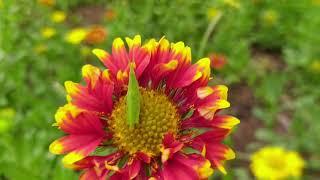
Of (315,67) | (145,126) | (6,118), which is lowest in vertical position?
(315,67)

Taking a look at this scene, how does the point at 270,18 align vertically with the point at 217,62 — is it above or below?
above

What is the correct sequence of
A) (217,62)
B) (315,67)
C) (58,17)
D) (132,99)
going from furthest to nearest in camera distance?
(58,17), (315,67), (217,62), (132,99)

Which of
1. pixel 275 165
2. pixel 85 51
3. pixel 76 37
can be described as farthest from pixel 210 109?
pixel 76 37

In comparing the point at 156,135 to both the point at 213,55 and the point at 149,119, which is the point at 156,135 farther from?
the point at 213,55

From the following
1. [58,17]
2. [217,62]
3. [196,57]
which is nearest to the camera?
[196,57]

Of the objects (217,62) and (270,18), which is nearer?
(217,62)

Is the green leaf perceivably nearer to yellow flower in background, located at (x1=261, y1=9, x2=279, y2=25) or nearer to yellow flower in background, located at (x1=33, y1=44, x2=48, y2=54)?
yellow flower in background, located at (x1=33, y1=44, x2=48, y2=54)

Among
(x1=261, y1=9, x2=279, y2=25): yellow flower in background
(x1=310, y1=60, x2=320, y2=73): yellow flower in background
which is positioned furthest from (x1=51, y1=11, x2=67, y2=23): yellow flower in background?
(x1=310, y1=60, x2=320, y2=73): yellow flower in background

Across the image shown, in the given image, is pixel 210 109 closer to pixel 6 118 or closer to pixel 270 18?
pixel 6 118
